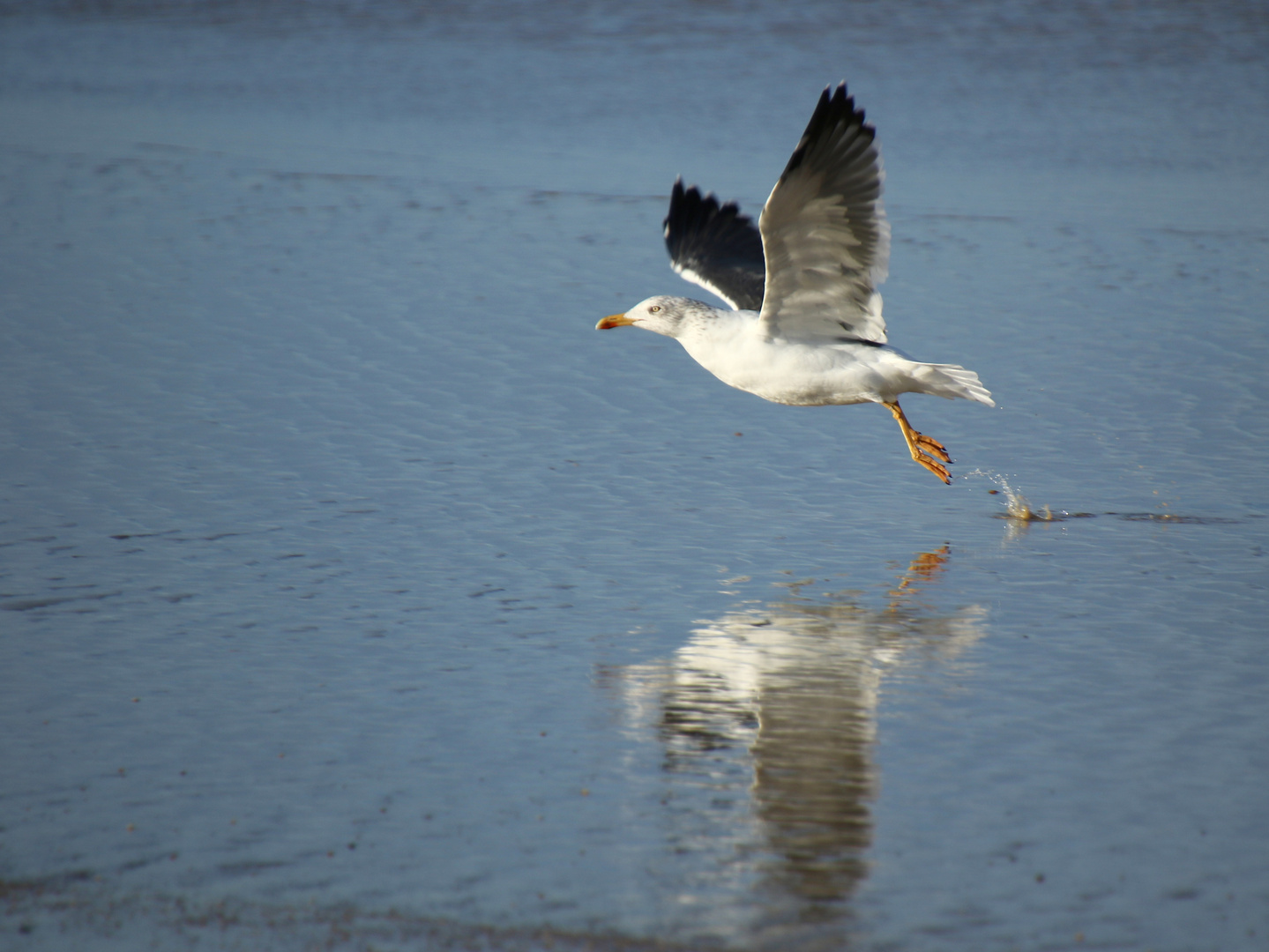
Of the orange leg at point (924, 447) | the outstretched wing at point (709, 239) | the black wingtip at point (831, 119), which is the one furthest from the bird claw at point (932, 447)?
the black wingtip at point (831, 119)

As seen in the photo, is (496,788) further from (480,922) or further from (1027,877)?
(1027,877)

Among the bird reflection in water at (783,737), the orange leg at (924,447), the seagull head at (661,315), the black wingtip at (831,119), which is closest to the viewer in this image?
the bird reflection in water at (783,737)

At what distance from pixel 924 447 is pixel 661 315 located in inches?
72.1

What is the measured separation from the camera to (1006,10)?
111 ft

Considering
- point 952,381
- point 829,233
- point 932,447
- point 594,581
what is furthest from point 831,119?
point 594,581

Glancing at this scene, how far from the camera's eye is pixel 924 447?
987 centimetres

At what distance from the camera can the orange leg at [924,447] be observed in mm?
9664

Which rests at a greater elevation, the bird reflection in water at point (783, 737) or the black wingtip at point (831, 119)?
the black wingtip at point (831, 119)

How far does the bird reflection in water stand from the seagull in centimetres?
121

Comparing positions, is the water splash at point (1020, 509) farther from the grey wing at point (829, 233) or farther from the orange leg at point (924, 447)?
the grey wing at point (829, 233)

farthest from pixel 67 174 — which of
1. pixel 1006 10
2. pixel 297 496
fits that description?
pixel 1006 10

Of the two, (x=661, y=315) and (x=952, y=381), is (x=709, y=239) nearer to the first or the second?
(x=661, y=315)

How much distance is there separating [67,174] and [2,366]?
901 cm

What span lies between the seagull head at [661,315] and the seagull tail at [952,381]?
1.40 metres
